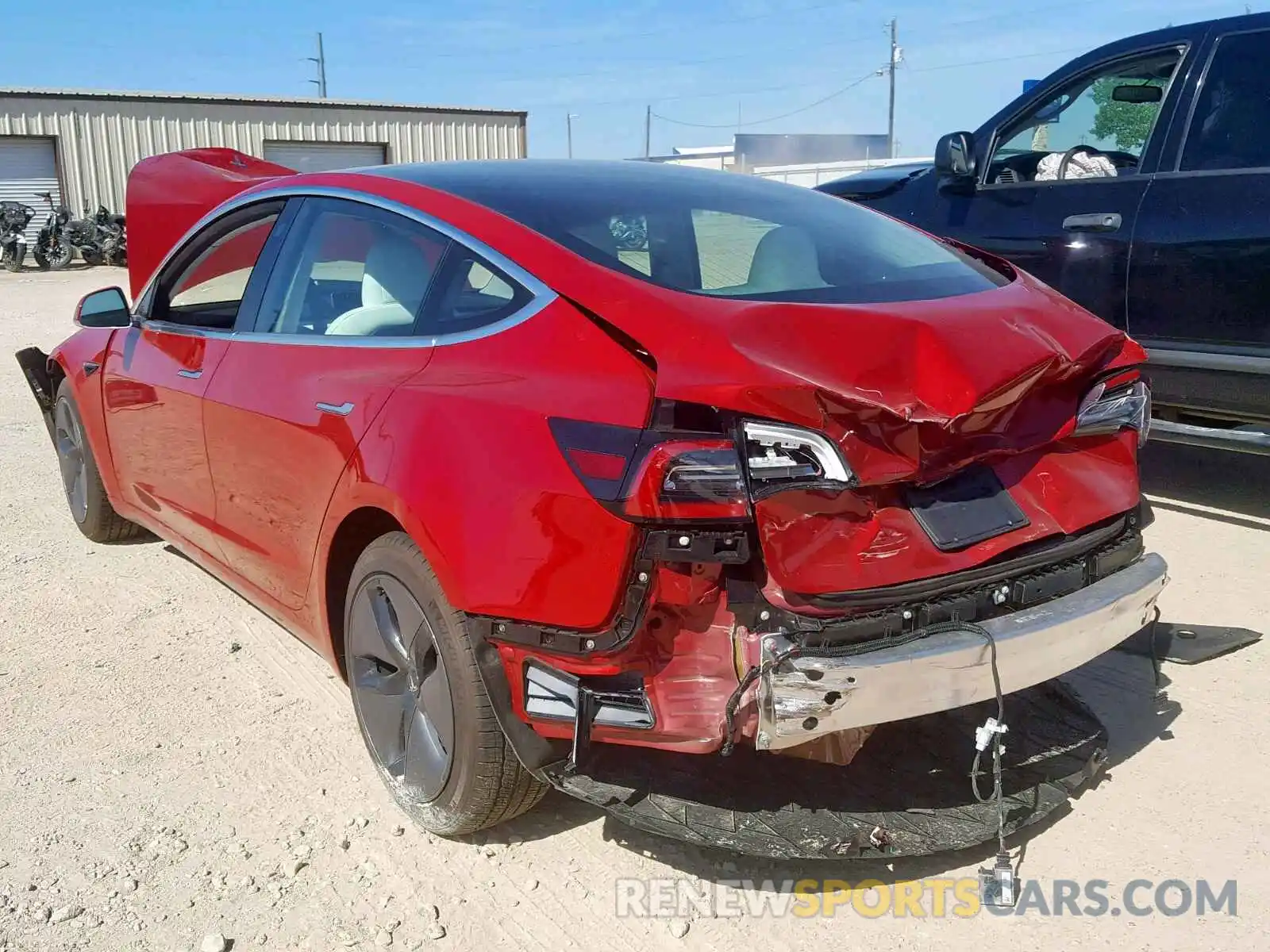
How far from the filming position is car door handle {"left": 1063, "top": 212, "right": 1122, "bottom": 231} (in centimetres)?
499

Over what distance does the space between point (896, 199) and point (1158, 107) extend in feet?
4.60

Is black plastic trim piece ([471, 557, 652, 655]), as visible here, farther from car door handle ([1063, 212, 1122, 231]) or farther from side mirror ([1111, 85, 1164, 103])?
side mirror ([1111, 85, 1164, 103])

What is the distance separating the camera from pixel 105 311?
169 inches

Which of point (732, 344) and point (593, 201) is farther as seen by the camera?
point (593, 201)

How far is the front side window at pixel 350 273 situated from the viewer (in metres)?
2.86

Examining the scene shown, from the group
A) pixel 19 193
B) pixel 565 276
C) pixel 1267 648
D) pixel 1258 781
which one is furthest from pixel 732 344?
pixel 19 193

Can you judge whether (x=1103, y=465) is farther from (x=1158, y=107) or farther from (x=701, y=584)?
(x=1158, y=107)

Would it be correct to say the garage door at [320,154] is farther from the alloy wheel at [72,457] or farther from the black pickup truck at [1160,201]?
the black pickup truck at [1160,201]

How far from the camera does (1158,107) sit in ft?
16.5

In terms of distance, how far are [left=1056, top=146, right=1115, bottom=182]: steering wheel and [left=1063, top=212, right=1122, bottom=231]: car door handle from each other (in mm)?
343

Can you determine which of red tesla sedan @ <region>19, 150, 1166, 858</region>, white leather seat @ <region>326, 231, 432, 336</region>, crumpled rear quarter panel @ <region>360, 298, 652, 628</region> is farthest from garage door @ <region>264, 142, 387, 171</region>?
crumpled rear quarter panel @ <region>360, 298, 652, 628</region>

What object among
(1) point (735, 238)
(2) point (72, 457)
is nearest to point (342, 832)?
(1) point (735, 238)

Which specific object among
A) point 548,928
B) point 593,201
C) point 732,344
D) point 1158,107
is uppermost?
point 1158,107

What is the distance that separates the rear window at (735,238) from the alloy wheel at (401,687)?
0.97 m
